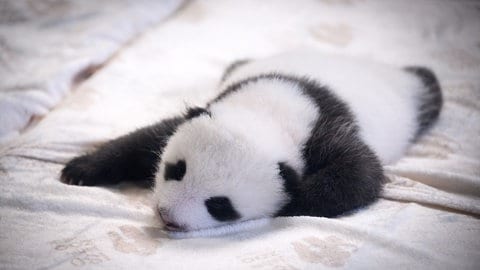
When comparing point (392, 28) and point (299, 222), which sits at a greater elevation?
point (392, 28)

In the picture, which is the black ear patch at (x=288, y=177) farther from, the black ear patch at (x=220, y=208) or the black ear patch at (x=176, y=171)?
the black ear patch at (x=176, y=171)

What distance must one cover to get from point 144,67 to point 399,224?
1.37m

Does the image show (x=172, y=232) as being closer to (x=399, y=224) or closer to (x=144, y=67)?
(x=399, y=224)

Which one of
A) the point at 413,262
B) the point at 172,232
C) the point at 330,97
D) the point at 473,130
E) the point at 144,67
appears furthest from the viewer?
the point at 144,67

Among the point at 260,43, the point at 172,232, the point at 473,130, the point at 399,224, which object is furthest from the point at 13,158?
the point at 473,130

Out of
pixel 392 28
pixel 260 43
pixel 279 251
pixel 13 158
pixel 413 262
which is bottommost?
pixel 13 158

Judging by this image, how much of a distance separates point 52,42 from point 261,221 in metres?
1.46

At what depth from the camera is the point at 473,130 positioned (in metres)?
1.90

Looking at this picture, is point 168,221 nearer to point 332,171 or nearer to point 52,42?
point 332,171

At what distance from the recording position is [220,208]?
132 centimetres

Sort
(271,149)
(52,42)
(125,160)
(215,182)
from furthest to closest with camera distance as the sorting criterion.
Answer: (52,42), (125,160), (271,149), (215,182)

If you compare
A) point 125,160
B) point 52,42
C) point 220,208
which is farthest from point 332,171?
point 52,42

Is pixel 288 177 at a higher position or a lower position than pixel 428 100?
lower

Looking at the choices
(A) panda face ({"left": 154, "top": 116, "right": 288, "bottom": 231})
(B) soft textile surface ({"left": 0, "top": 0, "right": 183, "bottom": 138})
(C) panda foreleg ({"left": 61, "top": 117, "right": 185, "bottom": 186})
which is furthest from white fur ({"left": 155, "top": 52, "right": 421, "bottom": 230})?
(B) soft textile surface ({"left": 0, "top": 0, "right": 183, "bottom": 138})
